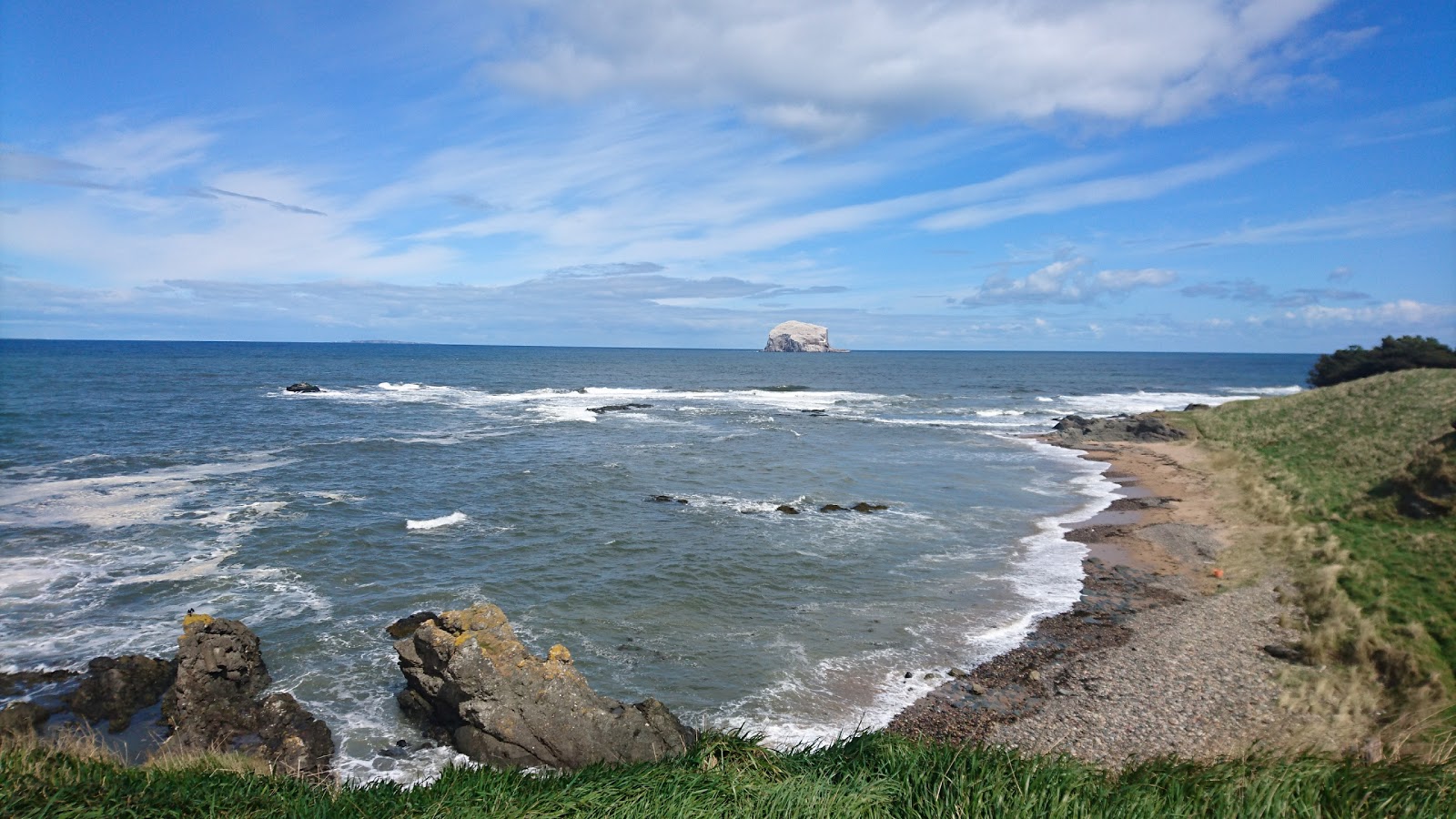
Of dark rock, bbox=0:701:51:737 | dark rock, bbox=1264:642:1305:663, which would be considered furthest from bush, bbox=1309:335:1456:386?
dark rock, bbox=0:701:51:737

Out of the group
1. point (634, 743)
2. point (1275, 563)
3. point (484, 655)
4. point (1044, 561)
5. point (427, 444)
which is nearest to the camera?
point (634, 743)

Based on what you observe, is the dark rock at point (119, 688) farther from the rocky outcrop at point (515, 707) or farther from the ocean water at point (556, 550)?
the rocky outcrop at point (515, 707)

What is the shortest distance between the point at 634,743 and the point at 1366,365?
62025 mm

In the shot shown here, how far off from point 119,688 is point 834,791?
1320 centimetres

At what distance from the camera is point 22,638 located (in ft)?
47.1

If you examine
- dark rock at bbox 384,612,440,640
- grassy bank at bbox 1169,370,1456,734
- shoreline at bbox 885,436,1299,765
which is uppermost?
grassy bank at bbox 1169,370,1456,734

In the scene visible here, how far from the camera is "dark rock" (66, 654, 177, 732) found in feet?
39.3

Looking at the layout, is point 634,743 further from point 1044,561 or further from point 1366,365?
point 1366,365

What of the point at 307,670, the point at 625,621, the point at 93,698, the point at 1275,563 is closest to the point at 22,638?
the point at 93,698

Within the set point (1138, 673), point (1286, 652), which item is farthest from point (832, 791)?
point (1286, 652)

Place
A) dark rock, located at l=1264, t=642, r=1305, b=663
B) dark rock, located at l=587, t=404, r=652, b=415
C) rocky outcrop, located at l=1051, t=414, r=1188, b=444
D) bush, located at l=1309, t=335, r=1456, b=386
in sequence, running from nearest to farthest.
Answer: dark rock, located at l=1264, t=642, r=1305, b=663, rocky outcrop, located at l=1051, t=414, r=1188, b=444, bush, located at l=1309, t=335, r=1456, b=386, dark rock, located at l=587, t=404, r=652, b=415

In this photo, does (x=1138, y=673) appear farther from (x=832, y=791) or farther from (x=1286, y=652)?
(x=832, y=791)

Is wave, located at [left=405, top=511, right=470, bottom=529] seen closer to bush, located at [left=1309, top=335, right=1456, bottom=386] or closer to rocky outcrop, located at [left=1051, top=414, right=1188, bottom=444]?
rocky outcrop, located at [left=1051, top=414, right=1188, bottom=444]

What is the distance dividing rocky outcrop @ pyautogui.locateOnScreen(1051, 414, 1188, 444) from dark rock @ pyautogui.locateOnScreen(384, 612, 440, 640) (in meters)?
A: 40.5
